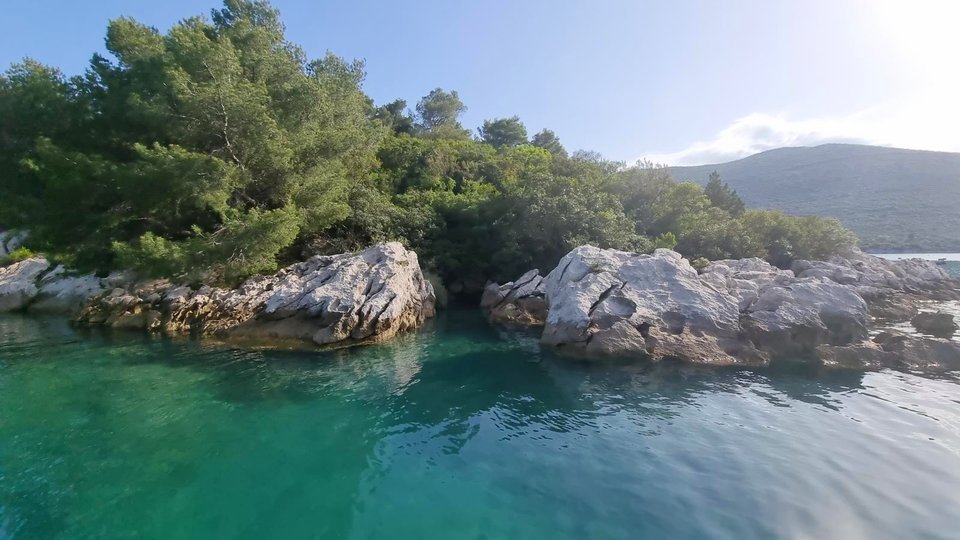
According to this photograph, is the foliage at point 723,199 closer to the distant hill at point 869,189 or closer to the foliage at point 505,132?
the foliage at point 505,132

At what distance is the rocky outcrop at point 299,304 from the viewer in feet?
62.8

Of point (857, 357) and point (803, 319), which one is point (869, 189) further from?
point (857, 357)

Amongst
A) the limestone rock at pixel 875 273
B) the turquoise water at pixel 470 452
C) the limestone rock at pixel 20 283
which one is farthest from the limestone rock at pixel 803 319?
the limestone rock at pixel 20 283

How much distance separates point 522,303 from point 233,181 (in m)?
15.1

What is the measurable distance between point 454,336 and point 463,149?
100ft

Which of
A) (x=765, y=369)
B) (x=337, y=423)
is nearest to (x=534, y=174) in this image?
(x=765, y=369)

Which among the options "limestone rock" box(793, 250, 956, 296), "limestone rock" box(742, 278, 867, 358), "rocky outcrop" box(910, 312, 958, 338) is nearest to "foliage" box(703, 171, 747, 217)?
"limestone rock" box(793, 250, 956, 296)

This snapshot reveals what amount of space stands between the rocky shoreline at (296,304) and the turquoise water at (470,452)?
3.51 metres

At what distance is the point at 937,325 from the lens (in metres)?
18.8

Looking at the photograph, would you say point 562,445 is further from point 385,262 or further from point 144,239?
point 144,239

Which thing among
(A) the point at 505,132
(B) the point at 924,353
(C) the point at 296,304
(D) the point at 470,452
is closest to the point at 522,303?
(C) the point at 296,304

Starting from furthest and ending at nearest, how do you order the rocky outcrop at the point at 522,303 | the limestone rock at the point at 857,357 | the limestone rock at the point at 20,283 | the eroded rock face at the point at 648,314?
the limestone rock at the point at 20,283
the rocky outcrop at the point at 522,303
the eroded rock face at the point at 648,314
the limestone rock at the point at 857,357

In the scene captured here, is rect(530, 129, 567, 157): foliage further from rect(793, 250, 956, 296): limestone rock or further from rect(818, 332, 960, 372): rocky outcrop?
rect(818, 332, 960, 372): rocky outcrop

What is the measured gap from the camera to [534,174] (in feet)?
106
